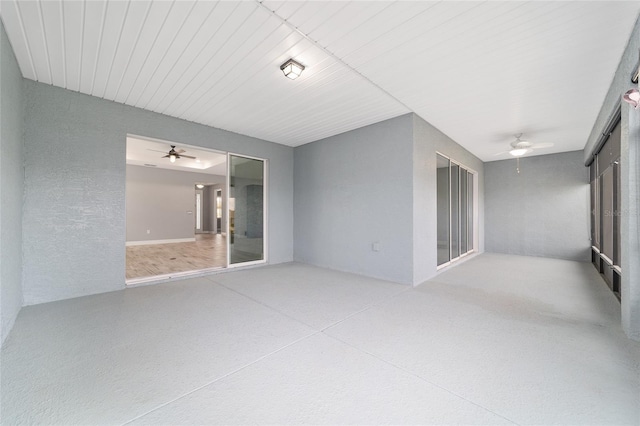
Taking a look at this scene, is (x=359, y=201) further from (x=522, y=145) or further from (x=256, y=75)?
(x=522, y=145)

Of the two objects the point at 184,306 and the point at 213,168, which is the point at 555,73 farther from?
A: the point at 213,168

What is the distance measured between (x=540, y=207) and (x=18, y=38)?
9.60m

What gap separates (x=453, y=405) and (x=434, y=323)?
1173 millimetres

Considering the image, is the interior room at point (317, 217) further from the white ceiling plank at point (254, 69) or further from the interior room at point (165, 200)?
the interior room at point (165, 200)

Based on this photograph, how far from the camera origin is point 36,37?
235 centimetres

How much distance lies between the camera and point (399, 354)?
2.01 meters

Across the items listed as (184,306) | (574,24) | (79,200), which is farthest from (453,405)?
(79,200)

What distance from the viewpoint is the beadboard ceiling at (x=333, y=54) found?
6.67ft

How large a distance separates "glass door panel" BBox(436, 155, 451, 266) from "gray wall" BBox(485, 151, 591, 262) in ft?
9.84

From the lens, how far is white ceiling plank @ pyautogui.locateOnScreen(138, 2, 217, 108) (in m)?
2.02

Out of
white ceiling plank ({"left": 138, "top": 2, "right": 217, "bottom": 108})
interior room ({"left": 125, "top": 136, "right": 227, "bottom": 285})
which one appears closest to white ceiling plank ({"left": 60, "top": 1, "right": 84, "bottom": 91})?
white ceiling plank ({"left": 138, "top": 2, "right": 217, "bottom": 108})

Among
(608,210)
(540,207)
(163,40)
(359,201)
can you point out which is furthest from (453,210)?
(163,40)

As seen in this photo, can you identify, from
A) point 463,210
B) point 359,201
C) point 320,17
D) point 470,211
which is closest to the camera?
point 320,17

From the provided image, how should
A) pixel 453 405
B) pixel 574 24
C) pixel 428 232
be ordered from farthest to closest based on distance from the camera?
pixel 428 232 < pixel 574 24 < pixel 453 405
